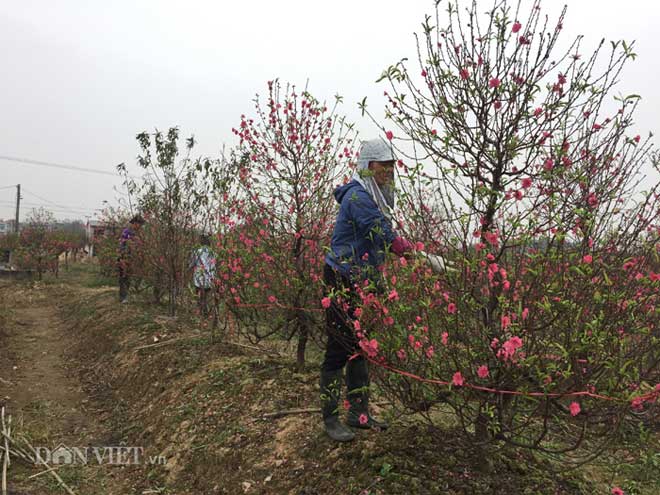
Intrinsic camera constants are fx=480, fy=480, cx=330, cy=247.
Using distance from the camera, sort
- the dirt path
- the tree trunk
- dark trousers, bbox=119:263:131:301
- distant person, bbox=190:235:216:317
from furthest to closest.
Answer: dark trousers, bbox=119:263:131:301
distant person, bbox=190:235:216:317
the tree trunk
the dirt path

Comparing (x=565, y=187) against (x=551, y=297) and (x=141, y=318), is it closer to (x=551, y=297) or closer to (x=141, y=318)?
(x=551, y=297)

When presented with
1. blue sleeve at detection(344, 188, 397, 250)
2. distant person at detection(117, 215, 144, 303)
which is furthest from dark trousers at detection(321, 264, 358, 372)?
distant person at detection(117, 215, 144, 303)

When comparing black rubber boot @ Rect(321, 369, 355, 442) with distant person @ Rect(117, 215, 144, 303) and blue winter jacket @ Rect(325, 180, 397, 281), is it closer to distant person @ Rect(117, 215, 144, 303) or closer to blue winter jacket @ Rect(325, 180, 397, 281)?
blue winter jacket @ Rect(325, 180, 397, 281)

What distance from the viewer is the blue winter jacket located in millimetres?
2633

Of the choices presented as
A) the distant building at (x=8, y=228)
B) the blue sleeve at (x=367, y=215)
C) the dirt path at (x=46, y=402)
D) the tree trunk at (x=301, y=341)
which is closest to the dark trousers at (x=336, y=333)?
the blue sleeve at (x=367, y=215)

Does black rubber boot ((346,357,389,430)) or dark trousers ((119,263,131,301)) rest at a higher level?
dark trousers ((119,263,131,301))

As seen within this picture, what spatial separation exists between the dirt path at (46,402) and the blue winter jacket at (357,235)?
8.68ft

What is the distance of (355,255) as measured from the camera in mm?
2738

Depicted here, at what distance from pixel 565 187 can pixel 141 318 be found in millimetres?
7076

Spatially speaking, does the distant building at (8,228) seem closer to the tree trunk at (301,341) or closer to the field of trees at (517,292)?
the tree trunk at (301,341)

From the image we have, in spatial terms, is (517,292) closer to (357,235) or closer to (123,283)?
(357,235)

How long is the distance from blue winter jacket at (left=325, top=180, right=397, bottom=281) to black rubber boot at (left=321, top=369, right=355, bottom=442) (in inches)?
26.5

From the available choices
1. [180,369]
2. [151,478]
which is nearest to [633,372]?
[151,478]

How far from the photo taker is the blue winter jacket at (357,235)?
263cm
